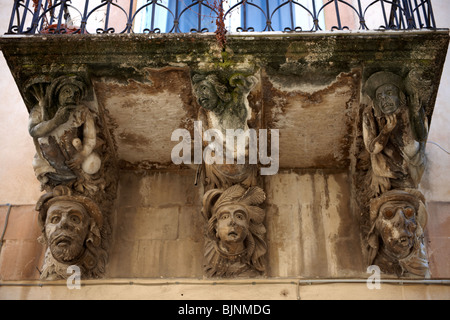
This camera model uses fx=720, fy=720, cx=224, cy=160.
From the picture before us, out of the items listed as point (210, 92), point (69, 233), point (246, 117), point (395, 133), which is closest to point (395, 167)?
point (395, 133)

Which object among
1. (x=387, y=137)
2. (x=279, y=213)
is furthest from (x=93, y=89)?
(x=387, y=137)

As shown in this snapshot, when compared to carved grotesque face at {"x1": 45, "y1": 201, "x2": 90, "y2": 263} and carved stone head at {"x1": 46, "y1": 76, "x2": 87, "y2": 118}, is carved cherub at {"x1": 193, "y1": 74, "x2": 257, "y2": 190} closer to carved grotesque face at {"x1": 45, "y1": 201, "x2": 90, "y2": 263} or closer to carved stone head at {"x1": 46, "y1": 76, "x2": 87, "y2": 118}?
carved stone head at {"x1": 46, "y1": 76, "x2": 87, "y2": 118}

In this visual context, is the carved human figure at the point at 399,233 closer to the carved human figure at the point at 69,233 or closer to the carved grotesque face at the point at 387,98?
the carved grotesque face at the point at 387,98

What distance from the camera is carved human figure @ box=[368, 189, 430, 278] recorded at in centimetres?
493

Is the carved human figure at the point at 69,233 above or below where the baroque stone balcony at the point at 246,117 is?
below

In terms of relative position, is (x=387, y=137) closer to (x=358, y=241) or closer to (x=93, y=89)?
(x=358, y=241)

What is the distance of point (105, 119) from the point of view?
17.8ft

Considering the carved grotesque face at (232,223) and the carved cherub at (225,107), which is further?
the carved cherub at (225,107)

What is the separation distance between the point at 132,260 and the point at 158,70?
1421 mm

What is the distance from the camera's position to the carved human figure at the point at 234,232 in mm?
4988

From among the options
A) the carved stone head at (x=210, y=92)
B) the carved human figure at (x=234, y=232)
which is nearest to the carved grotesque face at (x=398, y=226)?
the carved human figure at (x=234, y=232)

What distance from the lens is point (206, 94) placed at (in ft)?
16.5

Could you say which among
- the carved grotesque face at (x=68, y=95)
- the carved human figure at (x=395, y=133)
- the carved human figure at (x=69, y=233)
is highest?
the carved grotesque face at (x=68, y=95)

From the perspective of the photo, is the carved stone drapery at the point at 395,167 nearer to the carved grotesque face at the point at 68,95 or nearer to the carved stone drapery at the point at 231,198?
the carved stone drapery at the point at 231,198
